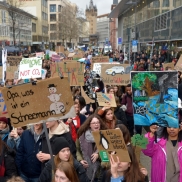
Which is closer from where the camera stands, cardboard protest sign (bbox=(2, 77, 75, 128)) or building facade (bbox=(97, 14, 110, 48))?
cardboard protest sign (bbox=(2, 77, 75, 128))

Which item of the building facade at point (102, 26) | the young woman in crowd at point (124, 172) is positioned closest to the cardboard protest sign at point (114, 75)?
the young woman in crowd at point (124, 172)

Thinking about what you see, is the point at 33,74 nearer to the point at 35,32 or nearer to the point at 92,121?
→ the point at 92,121

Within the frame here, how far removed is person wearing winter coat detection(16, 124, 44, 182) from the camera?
13.4 ft

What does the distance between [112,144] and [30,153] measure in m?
1.35

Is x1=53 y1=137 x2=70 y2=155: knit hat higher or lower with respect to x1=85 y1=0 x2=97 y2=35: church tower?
lower

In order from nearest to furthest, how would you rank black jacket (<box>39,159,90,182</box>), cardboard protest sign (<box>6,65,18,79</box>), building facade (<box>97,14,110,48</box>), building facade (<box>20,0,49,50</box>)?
black jacket (<box>39,159,90,182</box>) → cardboard protest sign (<box>6,65,18,79</box>) → building facade (<box>20,0,49,50</box>) → building facade (<box>97,14,110,48</box>)

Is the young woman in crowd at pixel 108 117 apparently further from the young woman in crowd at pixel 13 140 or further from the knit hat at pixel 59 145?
the knit hat at pixel 59 145

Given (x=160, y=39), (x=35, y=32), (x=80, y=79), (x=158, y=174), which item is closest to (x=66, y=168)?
(x=158, y=174)

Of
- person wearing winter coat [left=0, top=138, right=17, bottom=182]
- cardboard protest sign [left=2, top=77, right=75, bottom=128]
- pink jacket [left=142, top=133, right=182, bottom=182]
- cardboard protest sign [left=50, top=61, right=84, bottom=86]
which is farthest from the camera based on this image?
cardboard protest sign [left=50, top=61, right=84, bottom=86]

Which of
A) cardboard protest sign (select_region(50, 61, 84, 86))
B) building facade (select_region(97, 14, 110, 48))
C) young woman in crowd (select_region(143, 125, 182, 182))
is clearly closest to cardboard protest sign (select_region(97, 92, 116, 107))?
young woman in crowd (select_region(143, 125, 182, 182))

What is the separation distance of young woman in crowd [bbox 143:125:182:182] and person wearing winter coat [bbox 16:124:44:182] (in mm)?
1367

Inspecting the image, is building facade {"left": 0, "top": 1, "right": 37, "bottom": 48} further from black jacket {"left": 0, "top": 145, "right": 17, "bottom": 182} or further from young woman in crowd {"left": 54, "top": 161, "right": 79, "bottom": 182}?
young woman in crowd {"left": 54, "top": 161, "right": 79, "bottom": 182}

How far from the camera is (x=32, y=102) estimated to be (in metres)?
3.60

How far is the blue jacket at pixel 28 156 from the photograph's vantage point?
13.4 ft
